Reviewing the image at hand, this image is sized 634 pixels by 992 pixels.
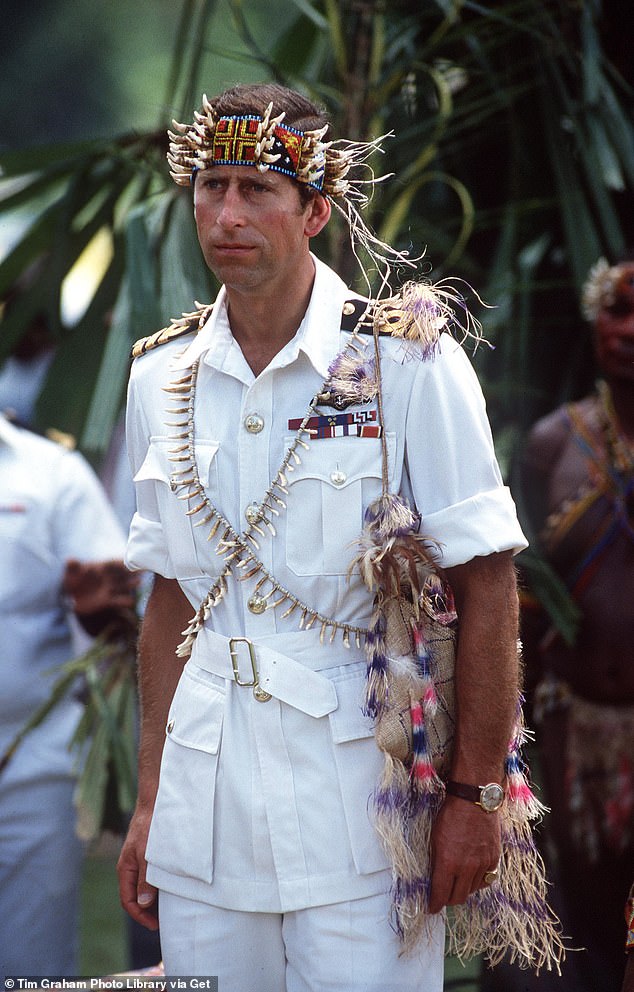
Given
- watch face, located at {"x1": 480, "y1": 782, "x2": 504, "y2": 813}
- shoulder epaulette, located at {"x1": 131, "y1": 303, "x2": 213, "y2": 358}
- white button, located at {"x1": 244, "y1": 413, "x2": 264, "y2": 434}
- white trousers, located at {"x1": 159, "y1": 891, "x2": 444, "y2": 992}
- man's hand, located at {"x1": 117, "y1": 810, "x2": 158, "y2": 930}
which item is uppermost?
shoulder epaulette, located at {"x1": 131, "y1": 303, "x2": 213, "y2": 358}

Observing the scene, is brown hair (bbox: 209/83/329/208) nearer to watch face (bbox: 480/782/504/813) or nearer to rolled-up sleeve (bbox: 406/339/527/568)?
rolled-up sleeve (bbox: 406/339/527/568)

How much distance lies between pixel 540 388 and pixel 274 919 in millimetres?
2727

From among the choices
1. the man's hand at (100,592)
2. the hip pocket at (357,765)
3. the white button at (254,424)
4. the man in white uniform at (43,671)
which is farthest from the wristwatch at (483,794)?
the man in white uniform at (43,671)

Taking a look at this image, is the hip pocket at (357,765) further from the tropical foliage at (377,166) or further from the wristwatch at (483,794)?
the tropical foliage at (377,166)

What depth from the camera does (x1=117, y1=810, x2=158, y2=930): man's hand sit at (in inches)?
87.4

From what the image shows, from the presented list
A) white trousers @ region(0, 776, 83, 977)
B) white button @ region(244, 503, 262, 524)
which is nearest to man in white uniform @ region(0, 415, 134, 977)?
white trousers @ region(0, 776, 83, 977)

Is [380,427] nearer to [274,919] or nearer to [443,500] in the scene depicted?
[443,500]

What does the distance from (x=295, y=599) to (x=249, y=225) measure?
0.56 meters

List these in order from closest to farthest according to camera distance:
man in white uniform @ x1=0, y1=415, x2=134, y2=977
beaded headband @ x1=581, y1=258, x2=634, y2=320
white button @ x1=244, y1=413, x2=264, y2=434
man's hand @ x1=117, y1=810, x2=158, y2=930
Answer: white button @ x1=244, y1=413, x2=264, y2=434
man's hand @ x1=117, y1=810, x2=158, y2=930
man in white uniform @ x1=0, y1=415, x2=134, y2=977
beaded headband @ x1=581, y1=258, x2=634, y2=320

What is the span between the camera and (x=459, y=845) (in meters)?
2.01

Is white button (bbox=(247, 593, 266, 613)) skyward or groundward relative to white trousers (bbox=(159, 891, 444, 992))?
skyward

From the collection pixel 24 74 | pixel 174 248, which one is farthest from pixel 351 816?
pixel 24 74

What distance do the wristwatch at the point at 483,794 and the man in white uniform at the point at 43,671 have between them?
1799 mm

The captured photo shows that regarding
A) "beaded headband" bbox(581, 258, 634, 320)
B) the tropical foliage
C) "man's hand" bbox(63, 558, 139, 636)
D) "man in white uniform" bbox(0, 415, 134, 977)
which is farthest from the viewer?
"beaded headband" bbox(581, 258, 634, 320)
